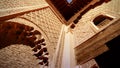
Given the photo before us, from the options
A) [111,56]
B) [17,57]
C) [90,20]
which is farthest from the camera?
[90,20]

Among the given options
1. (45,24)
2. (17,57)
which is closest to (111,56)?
(17,57)

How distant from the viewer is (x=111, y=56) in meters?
0.85

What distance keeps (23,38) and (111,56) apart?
2007 millimetres

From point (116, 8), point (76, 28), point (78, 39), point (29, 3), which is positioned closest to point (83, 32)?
point (78, 39)

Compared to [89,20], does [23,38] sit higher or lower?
lower

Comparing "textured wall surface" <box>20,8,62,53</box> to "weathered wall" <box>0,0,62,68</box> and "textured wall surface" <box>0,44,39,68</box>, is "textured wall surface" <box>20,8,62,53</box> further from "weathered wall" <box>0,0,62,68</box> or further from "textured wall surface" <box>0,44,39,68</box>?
"textured wall surface" <box>0,44,39,68</box>

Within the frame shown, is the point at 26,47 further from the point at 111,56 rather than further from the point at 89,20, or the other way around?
the point at 111,56

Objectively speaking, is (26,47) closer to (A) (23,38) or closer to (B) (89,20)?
(A) (23,38)

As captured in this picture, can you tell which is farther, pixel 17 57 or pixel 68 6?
pixel 68 6

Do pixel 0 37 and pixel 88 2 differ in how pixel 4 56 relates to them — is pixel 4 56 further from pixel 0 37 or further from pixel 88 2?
pixel 88 2

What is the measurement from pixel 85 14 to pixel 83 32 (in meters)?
0.90

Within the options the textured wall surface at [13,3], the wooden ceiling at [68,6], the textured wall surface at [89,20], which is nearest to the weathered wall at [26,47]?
the textured wall surface at [13,3]

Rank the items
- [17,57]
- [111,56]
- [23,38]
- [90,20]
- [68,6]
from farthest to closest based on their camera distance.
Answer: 1. [68,6]
2. [90,20]
3. [23,38]
4. [17,57]
5. [111,56]

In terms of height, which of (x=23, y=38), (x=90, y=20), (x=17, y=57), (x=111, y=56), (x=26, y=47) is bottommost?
(x=111, y=56)
